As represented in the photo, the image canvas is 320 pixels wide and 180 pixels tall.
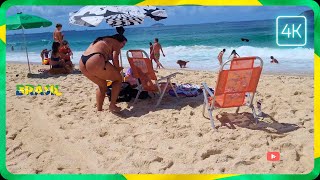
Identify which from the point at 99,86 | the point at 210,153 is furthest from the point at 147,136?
the point at 99,86

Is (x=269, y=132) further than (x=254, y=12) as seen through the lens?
Yes

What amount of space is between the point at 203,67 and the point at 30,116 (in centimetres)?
163

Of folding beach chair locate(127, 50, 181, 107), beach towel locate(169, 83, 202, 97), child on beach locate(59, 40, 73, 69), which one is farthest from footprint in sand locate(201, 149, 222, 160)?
child on beach locate(59, 40, 73, 69)

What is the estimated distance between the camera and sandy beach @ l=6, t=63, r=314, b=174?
291 cm

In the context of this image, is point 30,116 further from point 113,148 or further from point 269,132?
point 269,132

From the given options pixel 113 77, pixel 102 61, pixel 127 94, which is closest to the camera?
pixel 102 61

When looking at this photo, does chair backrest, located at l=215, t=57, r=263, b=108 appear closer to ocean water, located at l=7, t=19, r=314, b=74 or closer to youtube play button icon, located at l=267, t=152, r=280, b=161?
ocean water, located at l=7, t=19, r=314, b=74

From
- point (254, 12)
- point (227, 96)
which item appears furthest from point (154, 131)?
point (254, 12)

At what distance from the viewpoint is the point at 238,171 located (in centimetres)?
288

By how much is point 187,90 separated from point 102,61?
98cm

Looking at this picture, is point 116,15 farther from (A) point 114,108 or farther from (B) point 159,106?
(B) point 159,106

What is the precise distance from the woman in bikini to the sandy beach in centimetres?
11

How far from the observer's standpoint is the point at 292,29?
298cm

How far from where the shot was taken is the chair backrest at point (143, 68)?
3904mm
